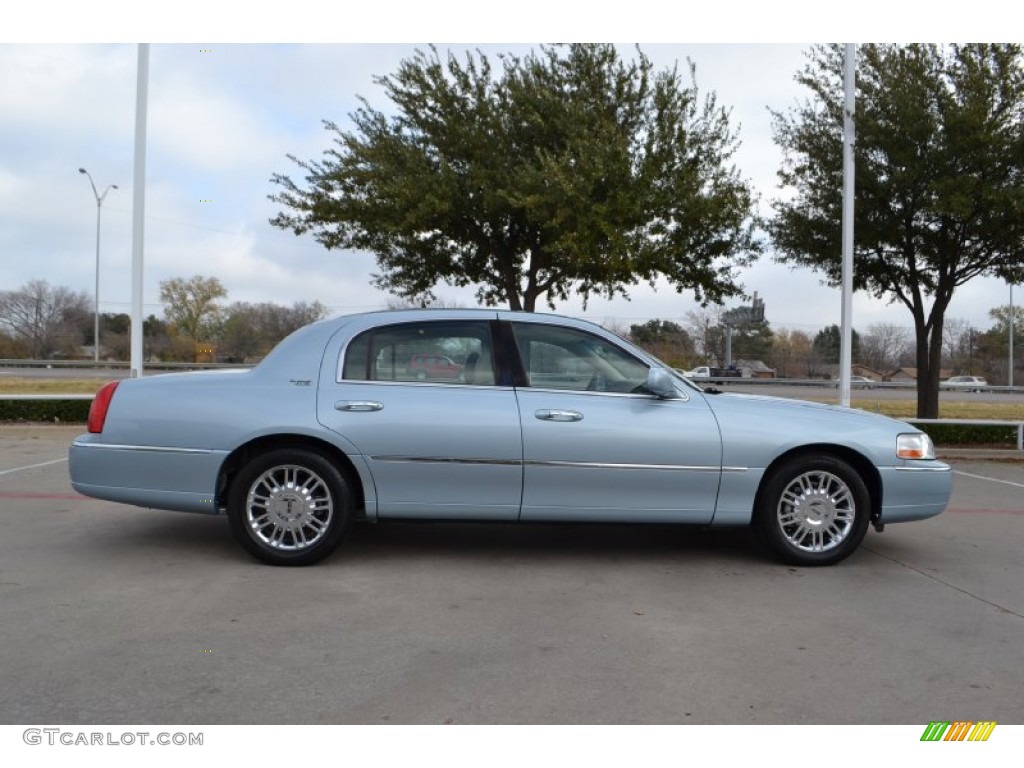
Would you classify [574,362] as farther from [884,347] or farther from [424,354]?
[884,347]

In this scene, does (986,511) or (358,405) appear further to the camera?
(986,511)

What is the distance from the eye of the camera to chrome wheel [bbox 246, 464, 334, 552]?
17.9ft

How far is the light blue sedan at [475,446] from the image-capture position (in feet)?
17.9

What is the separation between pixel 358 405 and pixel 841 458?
3.16m

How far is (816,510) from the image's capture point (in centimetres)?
571

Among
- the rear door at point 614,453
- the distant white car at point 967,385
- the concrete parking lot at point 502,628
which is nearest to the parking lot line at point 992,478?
the concrete parking lot at point 502,628

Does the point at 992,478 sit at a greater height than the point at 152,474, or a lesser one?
lesser

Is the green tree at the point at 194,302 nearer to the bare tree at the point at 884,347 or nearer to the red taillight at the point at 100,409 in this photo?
the bare tree at the point at 884,347

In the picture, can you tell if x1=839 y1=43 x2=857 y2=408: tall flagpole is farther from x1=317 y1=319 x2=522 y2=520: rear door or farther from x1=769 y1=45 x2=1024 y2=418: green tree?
x1=317 y1=319 x2=522 y2=520: rear door

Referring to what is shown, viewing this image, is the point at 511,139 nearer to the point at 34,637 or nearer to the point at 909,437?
the point at 909,437

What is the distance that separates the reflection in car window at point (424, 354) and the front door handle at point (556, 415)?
15.7 inches

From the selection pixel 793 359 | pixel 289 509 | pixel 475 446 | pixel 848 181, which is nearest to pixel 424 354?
pixel 475 446

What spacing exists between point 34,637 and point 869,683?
372 cm
